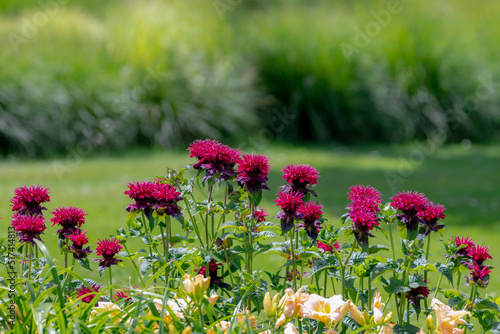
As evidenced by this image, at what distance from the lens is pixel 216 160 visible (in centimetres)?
229

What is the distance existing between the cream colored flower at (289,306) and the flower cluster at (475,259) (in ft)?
2.14

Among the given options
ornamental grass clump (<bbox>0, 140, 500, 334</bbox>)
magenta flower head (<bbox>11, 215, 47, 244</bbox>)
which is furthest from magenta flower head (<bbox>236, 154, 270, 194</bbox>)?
magenta flower head (<bbox>11, 215, 47, 244</bbox>)

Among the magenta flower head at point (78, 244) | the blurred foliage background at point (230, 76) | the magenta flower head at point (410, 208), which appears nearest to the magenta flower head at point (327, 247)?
the magenta flower head at point (410, 208)

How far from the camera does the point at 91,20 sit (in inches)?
496

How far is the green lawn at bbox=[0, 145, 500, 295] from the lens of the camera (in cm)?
612

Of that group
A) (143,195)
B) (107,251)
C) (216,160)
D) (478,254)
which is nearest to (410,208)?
(478,254)

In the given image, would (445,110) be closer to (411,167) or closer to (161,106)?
(411,167)

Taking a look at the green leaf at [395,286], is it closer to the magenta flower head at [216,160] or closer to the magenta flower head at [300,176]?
the magenta flower head at [300,176]

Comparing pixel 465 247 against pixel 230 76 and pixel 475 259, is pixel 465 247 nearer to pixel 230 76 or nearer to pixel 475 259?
pixel 475 259

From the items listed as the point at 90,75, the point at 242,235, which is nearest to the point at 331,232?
the point at 242,235

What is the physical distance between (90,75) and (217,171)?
28.2ft

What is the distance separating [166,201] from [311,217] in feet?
1.65

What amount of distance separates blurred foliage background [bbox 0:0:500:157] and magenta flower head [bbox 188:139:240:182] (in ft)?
25.7

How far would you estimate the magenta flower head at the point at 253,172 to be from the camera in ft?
7.29
